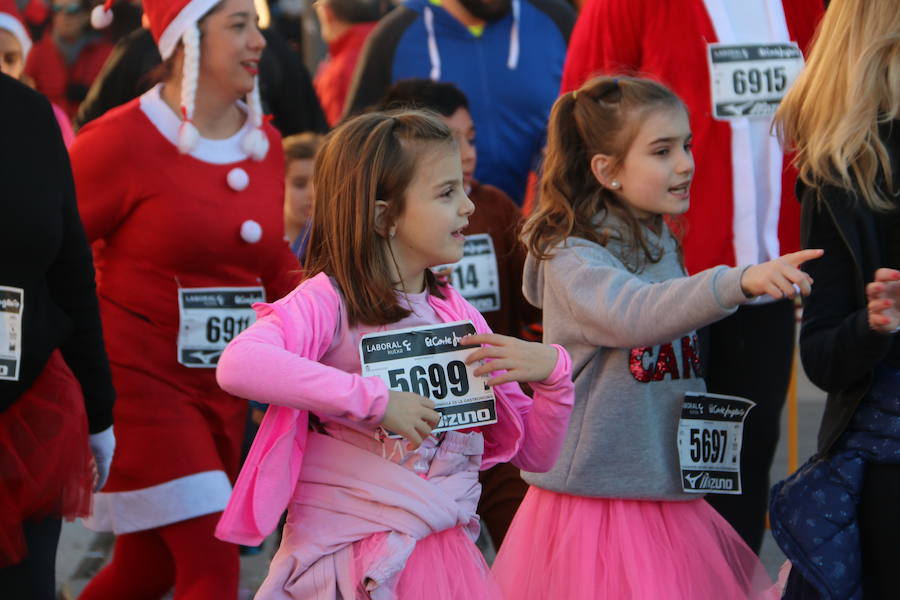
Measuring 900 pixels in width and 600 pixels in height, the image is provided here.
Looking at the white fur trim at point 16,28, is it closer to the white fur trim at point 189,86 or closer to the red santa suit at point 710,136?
the white fur trim at point 189,86

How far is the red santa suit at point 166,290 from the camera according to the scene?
14.6ft

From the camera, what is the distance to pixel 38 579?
3.38 metres

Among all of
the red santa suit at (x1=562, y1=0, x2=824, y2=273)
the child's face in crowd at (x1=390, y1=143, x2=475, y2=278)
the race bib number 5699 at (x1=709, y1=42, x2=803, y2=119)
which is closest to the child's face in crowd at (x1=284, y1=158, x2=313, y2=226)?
the red santa suit at (x1=562, y1=0, x2=824, y2=273)

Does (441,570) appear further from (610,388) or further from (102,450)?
(102,450)

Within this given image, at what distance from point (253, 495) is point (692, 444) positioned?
1.24m

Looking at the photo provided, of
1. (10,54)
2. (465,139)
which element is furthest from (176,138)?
(465,139)

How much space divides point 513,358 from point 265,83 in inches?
153

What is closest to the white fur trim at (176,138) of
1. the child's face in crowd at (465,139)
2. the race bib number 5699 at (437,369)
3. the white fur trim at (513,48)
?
the child's face in crowd at (465,139)

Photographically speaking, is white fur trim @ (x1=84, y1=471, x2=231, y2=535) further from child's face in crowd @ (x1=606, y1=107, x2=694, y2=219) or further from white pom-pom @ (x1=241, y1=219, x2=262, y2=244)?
child's face in crowd @ (x1=606, y1=107, x2=694, y2=219)

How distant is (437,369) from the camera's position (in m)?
3.16

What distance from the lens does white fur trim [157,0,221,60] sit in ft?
15.7

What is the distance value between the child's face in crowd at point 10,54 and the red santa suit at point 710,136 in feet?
6.11

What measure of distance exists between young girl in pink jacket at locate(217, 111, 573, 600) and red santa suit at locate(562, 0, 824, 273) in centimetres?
136

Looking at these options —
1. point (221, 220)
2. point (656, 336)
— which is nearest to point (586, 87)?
point (656, 336)
